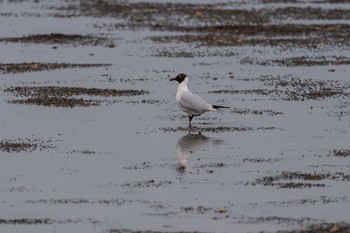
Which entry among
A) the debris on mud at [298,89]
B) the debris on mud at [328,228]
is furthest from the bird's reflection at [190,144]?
the debris on mud at [298,89]

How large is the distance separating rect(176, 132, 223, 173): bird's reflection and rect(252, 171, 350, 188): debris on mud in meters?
1.40

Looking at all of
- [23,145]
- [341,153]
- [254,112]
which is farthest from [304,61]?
[23,145]

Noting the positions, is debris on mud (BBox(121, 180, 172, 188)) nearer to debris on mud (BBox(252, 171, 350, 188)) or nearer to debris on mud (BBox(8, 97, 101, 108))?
debris on mud (BBox(252, 171, 350, 188))

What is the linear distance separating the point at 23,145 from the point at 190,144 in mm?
2246

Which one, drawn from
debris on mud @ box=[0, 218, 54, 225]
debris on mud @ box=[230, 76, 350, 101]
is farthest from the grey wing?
debris on mud @ box=[0, 218, 54, 225]

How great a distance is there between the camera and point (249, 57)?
84.9ft

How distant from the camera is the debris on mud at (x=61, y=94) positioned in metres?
20.0

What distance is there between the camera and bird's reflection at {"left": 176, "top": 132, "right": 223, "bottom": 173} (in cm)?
1569

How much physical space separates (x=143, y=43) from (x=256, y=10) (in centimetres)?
746

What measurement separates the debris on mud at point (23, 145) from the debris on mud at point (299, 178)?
11.6 feet

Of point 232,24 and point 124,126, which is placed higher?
point 232,24

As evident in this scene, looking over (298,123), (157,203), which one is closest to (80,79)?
(298,123)

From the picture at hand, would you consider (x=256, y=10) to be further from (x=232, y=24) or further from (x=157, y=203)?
(x=157, y=203)

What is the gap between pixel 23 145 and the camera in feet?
53.7
